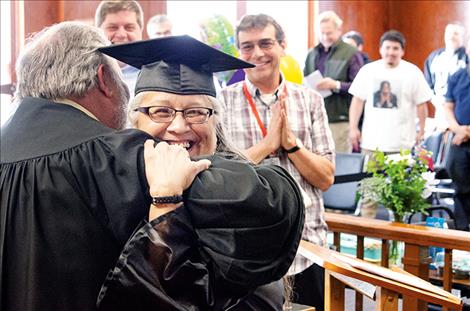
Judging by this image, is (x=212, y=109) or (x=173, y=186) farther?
(x=212, y=109)

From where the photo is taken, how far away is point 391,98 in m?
7.56

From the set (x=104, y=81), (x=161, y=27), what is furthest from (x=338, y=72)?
(x=104, y=81)

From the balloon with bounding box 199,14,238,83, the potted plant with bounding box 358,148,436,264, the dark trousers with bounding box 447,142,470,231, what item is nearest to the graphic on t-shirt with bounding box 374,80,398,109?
the dark trousers with bounding box 447,142,470,231

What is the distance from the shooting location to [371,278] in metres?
2.37

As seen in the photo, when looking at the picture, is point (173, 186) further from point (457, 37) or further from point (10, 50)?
point (457, 37)

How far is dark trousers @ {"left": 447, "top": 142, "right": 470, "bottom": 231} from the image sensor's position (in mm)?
7043

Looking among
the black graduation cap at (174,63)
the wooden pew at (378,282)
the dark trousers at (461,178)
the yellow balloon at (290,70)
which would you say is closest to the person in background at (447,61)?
the dark trousers at (461,178)

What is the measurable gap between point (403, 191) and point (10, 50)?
3917 millimetres

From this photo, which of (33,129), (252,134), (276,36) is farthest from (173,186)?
(276,36)

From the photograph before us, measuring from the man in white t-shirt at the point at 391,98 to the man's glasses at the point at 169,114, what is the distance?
562cm

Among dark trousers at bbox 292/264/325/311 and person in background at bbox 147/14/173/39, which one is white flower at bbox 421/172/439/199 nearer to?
dark trousers at bbox 292/264/325/311

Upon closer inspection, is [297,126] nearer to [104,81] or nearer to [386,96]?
[104,81]

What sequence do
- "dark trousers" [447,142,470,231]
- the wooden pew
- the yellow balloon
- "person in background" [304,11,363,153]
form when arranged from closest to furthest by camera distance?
the wooden pew → the yellow balloon → "dark trousers" [447,142,470,231] → "person in background" [304,11,363,153]

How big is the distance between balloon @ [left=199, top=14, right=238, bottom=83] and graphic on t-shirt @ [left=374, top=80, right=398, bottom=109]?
1.82 meters
